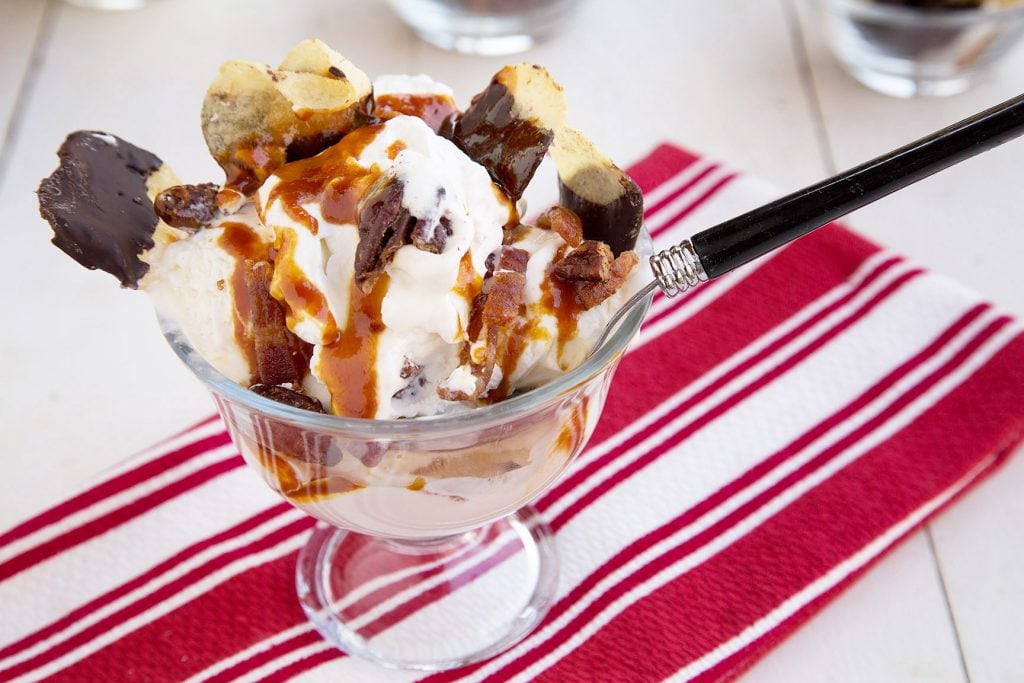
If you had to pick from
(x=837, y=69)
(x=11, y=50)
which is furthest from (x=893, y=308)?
(x=11, y=50)

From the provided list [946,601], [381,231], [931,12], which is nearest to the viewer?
[381,231]

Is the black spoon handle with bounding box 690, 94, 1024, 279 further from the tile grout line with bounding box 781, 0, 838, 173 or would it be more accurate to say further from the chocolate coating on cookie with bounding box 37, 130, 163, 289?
the tile grout line with bounding box 781, 0, 838, 173

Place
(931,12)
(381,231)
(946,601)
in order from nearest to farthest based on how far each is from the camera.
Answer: (381,231), (946,601), (931,12)

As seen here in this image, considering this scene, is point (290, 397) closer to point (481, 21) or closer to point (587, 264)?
point (587, 264)

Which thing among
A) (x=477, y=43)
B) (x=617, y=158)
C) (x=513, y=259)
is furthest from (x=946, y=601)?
(x=477, y=43)

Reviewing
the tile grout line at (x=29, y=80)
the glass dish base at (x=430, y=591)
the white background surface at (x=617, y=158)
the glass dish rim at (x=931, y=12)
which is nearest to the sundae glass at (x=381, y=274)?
the glass dish base at (x=430, y=591)

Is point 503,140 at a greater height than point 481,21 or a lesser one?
greater

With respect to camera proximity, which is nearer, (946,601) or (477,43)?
(946,601)
